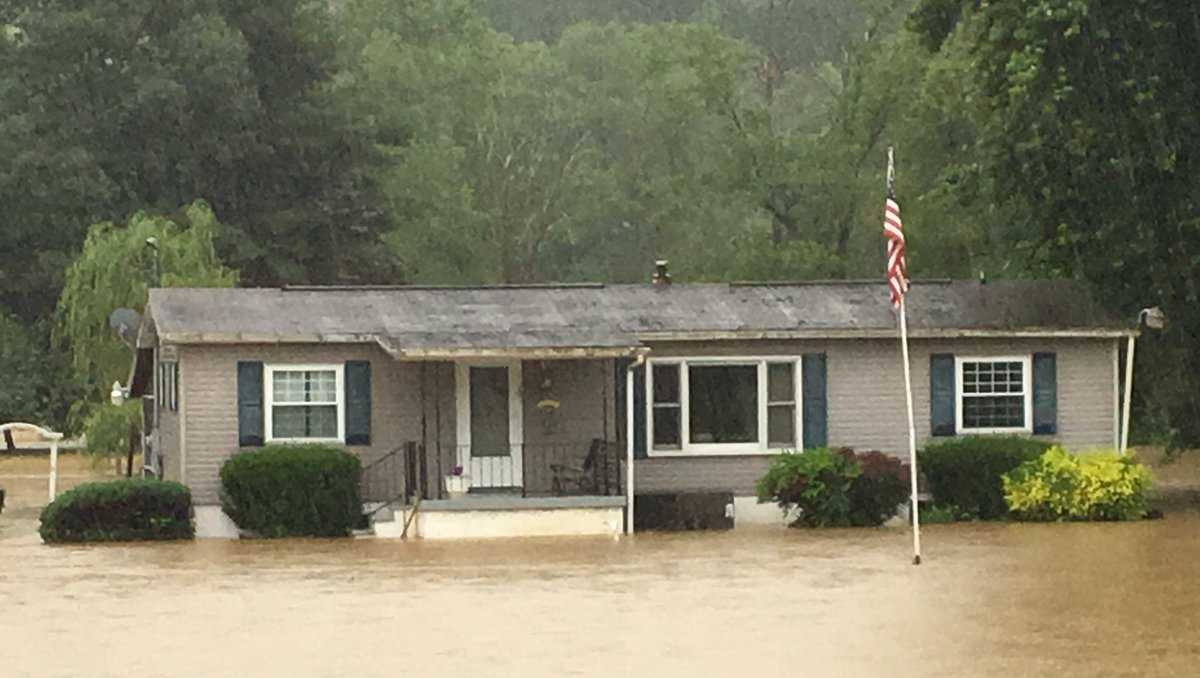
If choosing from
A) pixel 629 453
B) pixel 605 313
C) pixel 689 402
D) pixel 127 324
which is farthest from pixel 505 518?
pixel 127 324

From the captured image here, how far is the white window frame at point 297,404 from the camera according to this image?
37.0 meters

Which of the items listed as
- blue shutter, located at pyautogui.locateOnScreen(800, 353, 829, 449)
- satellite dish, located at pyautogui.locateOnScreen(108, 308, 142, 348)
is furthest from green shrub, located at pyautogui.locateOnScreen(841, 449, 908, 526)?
satellite dish, located at pyautogui.locateOnScreen(108, 308, 142, 348)

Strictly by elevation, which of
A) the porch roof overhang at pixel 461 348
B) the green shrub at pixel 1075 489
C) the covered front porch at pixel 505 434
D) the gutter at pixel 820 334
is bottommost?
the green shrub at pixel 1075 489

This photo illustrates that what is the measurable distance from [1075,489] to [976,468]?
1.45m

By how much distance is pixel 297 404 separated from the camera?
37.2 meters

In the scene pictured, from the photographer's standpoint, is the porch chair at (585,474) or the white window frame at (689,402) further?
the white window frame at (689,402)

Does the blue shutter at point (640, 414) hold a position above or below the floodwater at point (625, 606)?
above

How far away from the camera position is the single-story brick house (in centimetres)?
3691

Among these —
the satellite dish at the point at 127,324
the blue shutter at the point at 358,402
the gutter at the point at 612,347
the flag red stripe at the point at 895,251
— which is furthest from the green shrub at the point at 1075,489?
the satellite dish at the point at 127,324

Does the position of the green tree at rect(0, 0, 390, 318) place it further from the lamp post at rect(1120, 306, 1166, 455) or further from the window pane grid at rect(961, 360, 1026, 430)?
the lamp post at rect(1120, 306, 1166, 455)

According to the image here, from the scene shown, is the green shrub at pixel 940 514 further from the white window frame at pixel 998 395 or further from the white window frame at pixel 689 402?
the white window frame at pixel 689 402

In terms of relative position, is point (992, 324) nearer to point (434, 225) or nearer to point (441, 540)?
point (441, 540)

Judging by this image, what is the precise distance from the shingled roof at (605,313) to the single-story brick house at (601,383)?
4 cm

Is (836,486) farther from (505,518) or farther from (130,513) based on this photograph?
(130,513)
